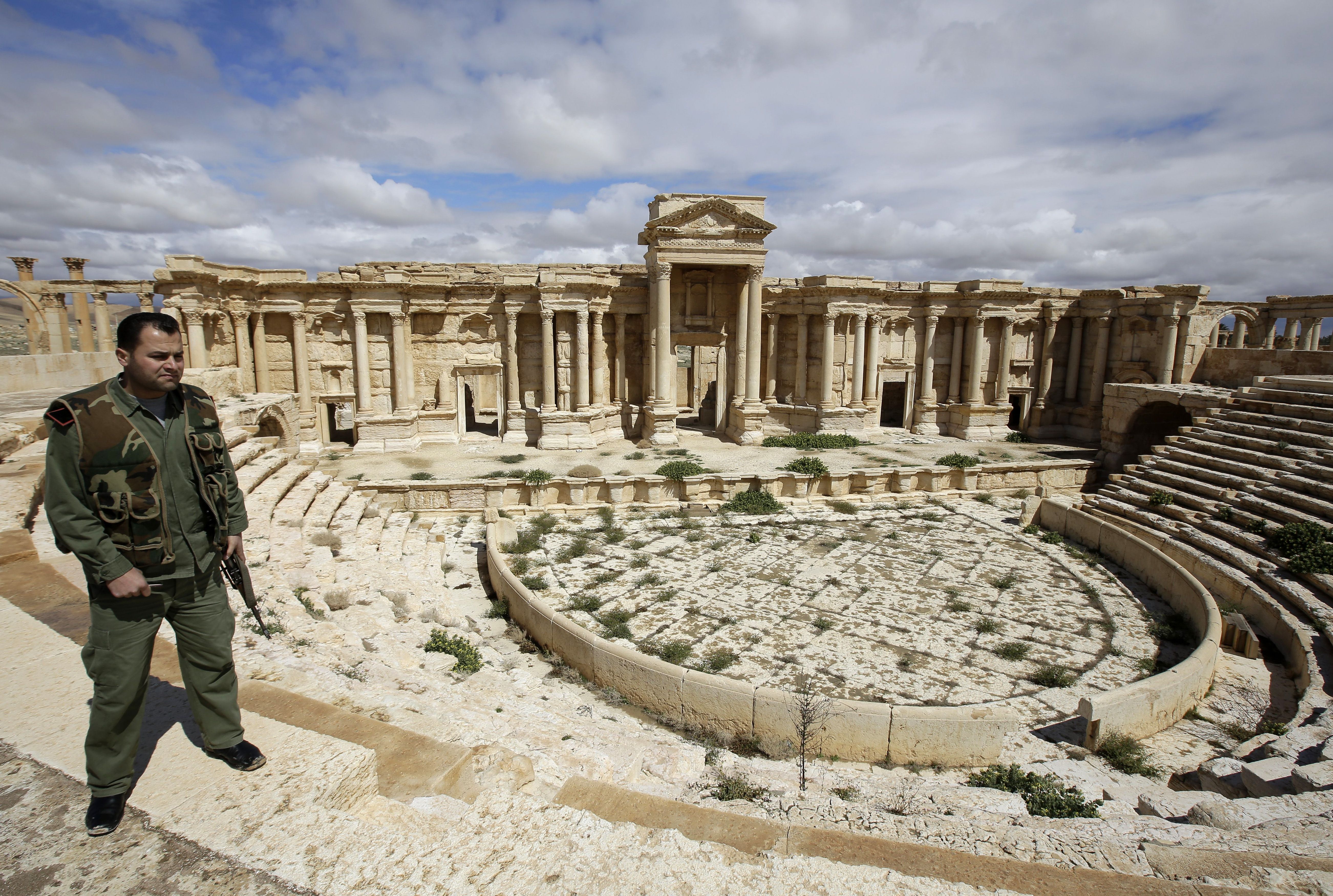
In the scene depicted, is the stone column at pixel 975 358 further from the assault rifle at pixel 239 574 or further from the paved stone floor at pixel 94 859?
the paved stone floor at pixel 94 859

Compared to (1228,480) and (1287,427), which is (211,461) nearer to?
(1228,480)

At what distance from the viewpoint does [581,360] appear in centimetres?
2344

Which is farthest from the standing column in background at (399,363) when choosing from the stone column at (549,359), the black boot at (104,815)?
the black boot at (104,815)

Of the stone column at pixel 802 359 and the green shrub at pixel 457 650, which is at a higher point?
the stone column at pixel 802 359

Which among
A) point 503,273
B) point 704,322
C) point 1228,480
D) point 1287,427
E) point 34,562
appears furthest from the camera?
point 704,322

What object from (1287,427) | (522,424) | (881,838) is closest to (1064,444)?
(1287,427)

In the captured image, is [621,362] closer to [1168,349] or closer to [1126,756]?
[1168,349]

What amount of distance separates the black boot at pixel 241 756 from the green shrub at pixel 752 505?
14.0m

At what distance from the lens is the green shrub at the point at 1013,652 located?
387 inches

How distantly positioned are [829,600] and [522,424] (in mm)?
15074

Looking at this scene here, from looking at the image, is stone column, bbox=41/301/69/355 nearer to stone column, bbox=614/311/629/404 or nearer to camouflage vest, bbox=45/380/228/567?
stone column, bbox=614/311/629/404

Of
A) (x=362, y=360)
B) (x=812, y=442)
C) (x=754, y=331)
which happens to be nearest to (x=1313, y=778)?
(x=812, y=442)

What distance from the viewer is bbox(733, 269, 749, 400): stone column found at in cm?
2423

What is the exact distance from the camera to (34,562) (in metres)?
6.33
